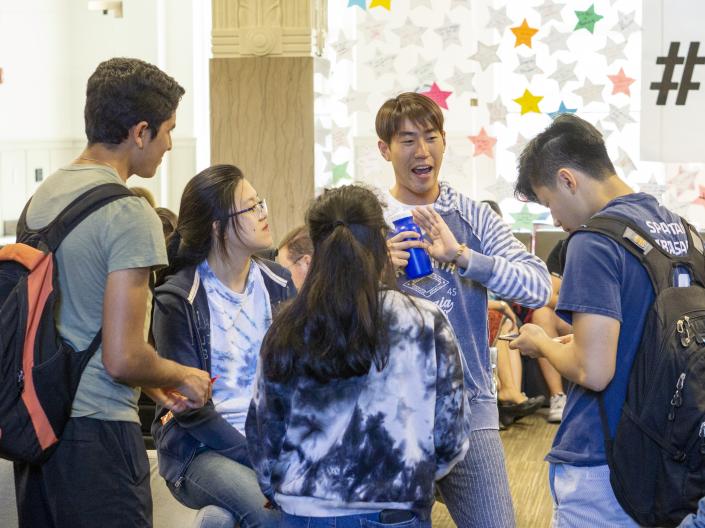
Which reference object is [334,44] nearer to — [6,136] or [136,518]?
[6,136]

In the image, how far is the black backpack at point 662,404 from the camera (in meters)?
1.99

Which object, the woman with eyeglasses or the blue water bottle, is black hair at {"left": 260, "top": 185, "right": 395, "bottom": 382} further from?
the woman with eyeglasses

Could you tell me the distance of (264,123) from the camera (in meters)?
6.16

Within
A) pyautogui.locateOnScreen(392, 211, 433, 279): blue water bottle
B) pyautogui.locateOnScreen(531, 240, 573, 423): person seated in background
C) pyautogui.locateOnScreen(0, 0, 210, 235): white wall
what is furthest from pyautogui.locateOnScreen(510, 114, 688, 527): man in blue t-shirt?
pyautogui.locateOnScreen(0, 0, 210, 235): white wall

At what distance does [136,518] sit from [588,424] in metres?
0.98

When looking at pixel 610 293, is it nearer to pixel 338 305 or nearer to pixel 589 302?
pixel 589 302

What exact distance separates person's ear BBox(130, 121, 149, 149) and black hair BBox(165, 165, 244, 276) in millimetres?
486

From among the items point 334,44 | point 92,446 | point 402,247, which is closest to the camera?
point 92,446

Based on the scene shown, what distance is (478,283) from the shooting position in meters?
2.62

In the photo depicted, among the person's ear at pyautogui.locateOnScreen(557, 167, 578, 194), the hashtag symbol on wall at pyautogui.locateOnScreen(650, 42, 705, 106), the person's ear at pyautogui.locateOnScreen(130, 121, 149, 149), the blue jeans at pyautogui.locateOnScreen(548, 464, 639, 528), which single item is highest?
the hashtag symbol on wall at pyautogui.locateOnScreen(650, 42, 705, 106)

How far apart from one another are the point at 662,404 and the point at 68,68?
8780 mm

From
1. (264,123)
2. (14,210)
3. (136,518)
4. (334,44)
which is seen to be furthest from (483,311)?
(14,210)

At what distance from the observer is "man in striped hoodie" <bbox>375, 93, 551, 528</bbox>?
249 centimetres

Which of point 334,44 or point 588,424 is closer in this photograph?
point 588,424
